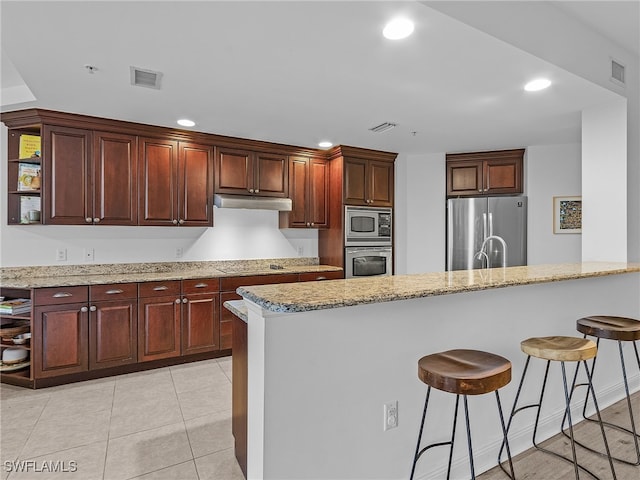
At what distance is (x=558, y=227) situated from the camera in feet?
14.7

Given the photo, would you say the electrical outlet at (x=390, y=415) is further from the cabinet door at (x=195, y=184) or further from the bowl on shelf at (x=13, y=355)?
the bowl on shelf at (x=13, y=355)

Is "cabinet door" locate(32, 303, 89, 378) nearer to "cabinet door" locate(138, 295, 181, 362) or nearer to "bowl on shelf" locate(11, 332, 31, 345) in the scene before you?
"bowl on shelf" locate(11, 332, 31, 345)

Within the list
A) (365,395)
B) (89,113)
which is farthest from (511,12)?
(89,113)

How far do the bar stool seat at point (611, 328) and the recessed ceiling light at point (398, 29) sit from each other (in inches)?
76.4

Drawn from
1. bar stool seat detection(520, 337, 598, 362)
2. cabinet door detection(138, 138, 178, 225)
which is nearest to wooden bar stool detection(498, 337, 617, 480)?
bar stool seat detection(520, 337, 598, 362)

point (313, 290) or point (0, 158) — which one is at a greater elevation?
point (0, 158)

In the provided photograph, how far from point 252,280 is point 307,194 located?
4.38 ft

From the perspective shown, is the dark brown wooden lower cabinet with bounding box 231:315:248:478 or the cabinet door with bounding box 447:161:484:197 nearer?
the dark brown wooden lower cabinet with bounding box 231:315:248:478

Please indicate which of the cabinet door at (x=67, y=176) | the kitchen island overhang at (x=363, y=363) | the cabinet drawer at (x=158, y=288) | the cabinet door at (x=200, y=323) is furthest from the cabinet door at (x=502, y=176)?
the cabinet door at (x=67, y=176)

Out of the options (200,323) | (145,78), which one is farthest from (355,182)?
(145,78)

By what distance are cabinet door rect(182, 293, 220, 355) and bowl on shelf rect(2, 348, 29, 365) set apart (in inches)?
50.5

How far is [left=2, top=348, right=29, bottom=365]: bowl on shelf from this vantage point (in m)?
3.15

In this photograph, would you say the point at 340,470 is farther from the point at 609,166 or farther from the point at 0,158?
the point at 0,158

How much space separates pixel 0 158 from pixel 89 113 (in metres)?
0.99
